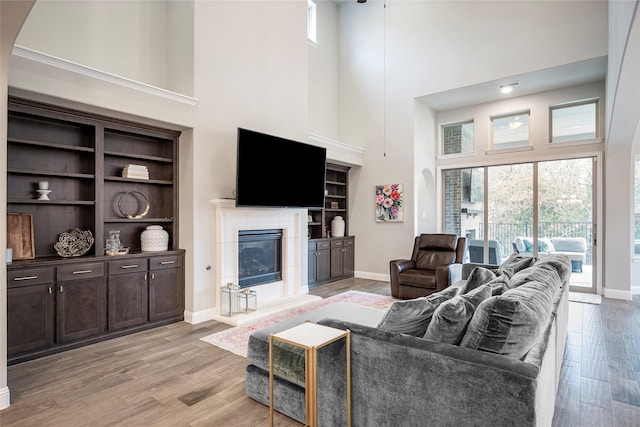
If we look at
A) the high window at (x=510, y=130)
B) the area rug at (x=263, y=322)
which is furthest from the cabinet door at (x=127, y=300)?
the high window at (x=510, y=130)

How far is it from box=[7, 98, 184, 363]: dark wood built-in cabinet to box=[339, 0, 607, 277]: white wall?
13.2 ft

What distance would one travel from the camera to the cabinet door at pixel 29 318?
3.03 metres

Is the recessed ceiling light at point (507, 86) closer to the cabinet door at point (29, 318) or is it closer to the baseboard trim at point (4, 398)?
the cabinet door at point (29, 318)

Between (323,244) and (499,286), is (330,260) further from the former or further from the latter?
(499,286)

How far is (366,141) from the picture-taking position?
726 centimetres

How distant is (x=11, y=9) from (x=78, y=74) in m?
1.29

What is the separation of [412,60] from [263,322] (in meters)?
5.46

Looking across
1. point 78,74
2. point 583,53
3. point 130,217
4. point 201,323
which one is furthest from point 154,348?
point 583,53

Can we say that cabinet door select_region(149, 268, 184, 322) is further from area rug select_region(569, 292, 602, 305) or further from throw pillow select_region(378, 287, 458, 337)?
area rug select_region(569, 292, 602, 305)

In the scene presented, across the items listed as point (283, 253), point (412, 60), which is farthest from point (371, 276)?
point (412, 60)

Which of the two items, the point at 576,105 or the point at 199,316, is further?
the point at 576,105

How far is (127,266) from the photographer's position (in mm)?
3803

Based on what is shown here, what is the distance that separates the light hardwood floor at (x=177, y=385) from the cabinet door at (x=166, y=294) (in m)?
0.28

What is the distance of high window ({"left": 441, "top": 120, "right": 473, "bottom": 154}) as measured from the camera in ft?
22.7
